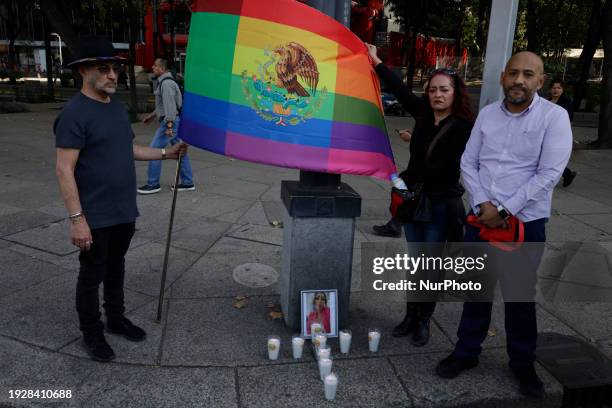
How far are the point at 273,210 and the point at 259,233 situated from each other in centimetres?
99

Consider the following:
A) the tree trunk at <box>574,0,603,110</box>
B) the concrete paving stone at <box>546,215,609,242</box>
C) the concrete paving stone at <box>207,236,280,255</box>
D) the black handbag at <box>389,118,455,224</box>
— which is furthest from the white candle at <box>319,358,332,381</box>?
the tree trunk at <box>574,0,603,110</box>

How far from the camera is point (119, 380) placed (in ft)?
10.1

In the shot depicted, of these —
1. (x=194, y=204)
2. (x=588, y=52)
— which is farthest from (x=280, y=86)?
(x=588, y=52)

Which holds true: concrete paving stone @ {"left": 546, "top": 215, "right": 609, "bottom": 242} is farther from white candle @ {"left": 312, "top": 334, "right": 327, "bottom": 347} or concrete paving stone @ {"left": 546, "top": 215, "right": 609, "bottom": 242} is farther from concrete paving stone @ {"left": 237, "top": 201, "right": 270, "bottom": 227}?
white candle @ {"left": 312, "top": 334, "right": 327, "bottom": 347}

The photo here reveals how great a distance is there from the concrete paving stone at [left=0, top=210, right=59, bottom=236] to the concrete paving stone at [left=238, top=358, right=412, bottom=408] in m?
3.73

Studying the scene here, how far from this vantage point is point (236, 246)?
5480 millimetres

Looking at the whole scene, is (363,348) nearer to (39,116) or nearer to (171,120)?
(171,120)

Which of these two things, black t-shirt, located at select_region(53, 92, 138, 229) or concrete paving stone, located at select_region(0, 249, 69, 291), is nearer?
black t-shirt, located at select_region(53, 92, 138, 229)

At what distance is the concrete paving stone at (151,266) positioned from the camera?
4441 mm

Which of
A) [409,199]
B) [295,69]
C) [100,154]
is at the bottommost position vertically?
[409,199]

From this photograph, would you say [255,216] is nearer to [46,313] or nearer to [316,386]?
[46,313]

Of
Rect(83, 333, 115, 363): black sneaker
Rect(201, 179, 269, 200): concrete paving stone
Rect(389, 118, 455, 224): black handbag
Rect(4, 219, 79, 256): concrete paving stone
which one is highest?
Rect(389, 118, 455, 224): black handbag

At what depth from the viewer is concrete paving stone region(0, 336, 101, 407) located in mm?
2924

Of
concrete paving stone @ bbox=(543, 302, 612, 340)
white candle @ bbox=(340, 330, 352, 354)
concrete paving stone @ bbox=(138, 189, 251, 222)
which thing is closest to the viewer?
white candle @ bbox=(340, 330, 352, 354)
